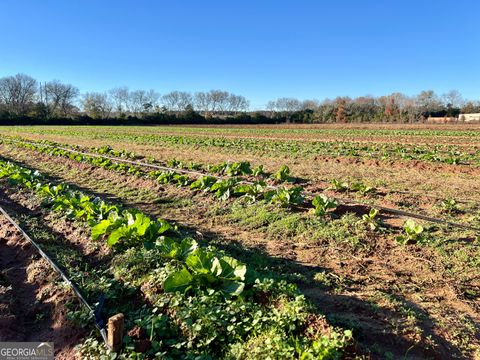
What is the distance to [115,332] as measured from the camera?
10.7 ft

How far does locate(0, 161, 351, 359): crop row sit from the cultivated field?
0.01 metres

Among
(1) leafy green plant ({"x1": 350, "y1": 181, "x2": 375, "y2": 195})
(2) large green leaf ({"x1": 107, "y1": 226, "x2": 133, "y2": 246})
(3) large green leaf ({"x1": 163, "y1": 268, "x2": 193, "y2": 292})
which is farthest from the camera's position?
(1) leafy green plant ({"x1": 350, "y1": 181, "x2": 375, "y2": 195})

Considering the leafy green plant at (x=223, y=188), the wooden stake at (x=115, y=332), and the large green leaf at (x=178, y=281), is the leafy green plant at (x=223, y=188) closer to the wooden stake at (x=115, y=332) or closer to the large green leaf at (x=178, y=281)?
the large green leaf at (x=178, y=281)

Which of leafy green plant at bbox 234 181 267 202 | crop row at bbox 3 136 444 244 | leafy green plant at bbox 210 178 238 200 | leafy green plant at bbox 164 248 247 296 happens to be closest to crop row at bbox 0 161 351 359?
leafy green plant at bbox 164 248 247 296

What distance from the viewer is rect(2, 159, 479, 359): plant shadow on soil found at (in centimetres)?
335

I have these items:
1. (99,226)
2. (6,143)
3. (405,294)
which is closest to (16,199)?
(99,226)

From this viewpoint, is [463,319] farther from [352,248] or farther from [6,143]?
[6,143]

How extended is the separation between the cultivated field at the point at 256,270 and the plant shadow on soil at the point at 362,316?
0.06ft

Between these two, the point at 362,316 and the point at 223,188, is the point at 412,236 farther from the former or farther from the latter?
the point at 223,188

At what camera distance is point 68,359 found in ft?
11.3

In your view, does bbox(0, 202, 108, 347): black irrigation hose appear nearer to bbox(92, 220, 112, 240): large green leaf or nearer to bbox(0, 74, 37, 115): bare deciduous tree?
bbox(92, 220, 112, 240): large green leaf

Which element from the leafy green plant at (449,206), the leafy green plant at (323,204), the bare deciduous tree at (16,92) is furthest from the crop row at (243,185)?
the bare deciduous tree at (16,92)

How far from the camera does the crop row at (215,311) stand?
3.14 metres
